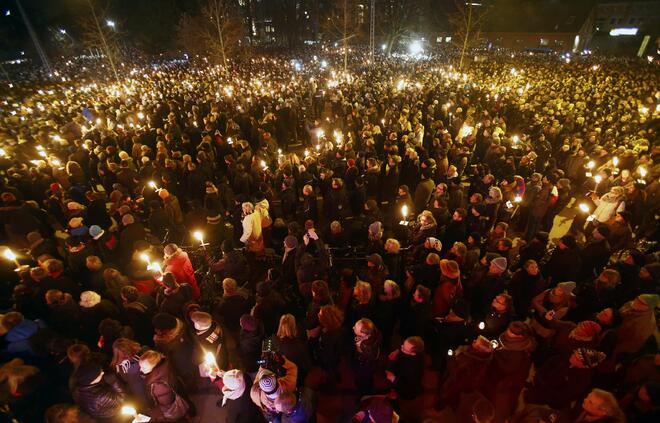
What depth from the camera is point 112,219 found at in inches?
275

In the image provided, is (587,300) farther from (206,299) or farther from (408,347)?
(206,299)

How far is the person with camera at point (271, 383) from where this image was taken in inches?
114

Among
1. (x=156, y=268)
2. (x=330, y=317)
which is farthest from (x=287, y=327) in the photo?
(x=156, y=268)

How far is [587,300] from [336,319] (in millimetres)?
3631

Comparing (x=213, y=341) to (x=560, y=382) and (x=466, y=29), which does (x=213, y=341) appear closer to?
(x=560, y=382)

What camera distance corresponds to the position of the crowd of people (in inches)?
138

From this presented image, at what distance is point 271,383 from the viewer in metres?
2.87

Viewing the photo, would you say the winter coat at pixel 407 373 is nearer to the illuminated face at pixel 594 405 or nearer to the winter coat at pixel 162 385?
the illuminated face at pixel 594 405

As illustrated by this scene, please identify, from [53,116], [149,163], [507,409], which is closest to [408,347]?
[507,409]

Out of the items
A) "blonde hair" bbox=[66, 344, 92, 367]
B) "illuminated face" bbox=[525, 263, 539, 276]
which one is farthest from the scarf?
"illuminated face" bbox=[525, 263, 539, 276]

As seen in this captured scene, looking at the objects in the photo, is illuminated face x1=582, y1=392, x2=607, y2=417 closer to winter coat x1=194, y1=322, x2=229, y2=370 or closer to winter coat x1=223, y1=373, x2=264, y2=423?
winter coat x1=223, y1=373, x2=264, y2=423

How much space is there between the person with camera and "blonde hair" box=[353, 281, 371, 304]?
124 cm

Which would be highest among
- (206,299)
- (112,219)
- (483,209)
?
(483,209)

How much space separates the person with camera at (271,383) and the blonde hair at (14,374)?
2526mm
